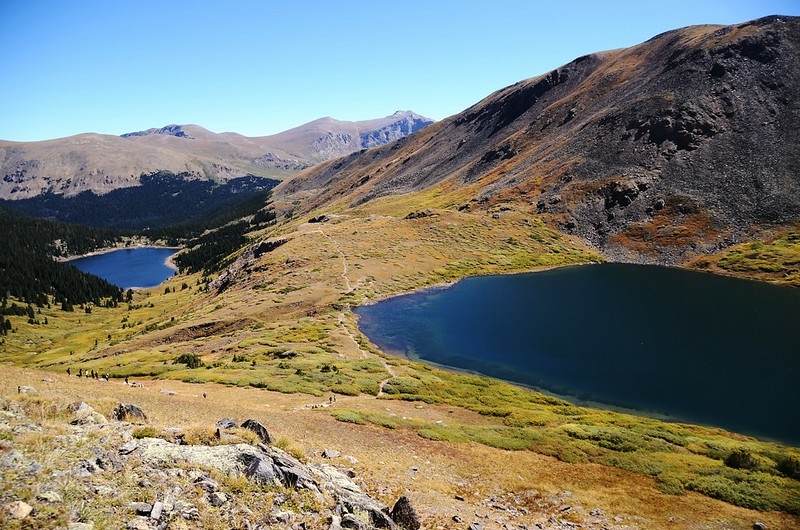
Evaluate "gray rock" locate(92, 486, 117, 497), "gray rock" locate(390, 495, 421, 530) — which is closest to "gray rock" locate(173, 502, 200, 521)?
A: "gray rock" locate(92, 486, 117, 497)

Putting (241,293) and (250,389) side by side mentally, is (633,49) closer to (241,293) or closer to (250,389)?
(241,293)

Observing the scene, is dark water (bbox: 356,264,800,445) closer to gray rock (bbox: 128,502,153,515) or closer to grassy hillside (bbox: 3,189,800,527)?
grassy hillside (bbox: 3,189,800,527)

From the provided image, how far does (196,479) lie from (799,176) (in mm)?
134754

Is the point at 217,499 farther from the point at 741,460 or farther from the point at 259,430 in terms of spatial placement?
the point at 741,460

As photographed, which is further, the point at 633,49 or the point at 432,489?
the point at 633,49

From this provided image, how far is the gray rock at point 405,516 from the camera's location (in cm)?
1733

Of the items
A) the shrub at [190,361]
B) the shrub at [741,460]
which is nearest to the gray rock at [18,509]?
the shrub at [741,460]

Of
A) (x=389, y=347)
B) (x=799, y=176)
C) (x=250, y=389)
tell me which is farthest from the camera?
(x=799, y=176)

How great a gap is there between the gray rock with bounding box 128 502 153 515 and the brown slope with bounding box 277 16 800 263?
108m

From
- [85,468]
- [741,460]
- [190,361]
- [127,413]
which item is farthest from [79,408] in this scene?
[741,460]

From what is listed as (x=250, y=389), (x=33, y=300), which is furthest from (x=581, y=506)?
(x=33, y=300)

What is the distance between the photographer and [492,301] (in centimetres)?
7762

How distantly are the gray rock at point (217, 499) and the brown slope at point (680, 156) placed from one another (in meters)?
106

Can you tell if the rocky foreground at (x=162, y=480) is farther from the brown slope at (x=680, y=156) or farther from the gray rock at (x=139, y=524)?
the brown slope at (x=680, y=156)
